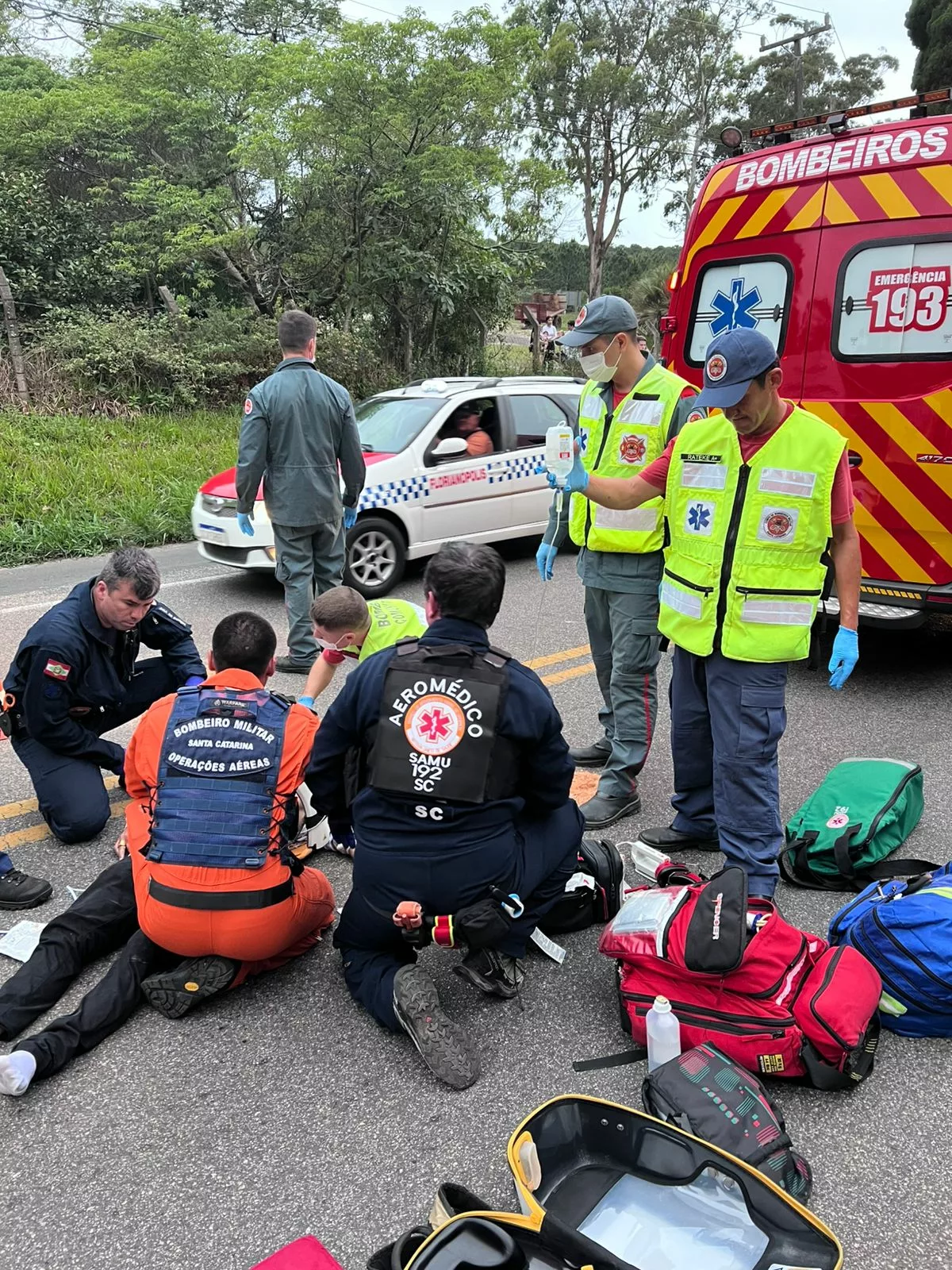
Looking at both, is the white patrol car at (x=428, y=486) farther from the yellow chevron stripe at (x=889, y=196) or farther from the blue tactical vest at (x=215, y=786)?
the blue tactical vest at (x=215, y=786)

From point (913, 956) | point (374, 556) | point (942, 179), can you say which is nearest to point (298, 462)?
point (374, 556)

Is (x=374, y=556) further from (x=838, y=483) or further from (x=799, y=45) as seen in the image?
(x=799, y=45)

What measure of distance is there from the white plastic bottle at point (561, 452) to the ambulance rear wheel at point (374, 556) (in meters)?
3.59

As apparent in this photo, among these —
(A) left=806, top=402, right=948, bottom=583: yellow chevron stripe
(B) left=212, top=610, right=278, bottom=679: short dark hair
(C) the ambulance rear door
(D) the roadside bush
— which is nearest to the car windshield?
(C) the ambulance rear door

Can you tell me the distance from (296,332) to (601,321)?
238 cm

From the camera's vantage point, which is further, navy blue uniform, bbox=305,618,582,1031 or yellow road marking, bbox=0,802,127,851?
yellow road marking, bbox=0,802,127,851

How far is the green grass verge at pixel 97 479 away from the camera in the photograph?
860 centimetres

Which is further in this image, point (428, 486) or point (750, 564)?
point (428, 486)

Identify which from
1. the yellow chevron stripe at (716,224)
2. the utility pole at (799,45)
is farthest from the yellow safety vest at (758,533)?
the utility pole at (799,45)

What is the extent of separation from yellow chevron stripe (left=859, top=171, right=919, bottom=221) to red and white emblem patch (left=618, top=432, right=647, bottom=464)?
2.11 metres

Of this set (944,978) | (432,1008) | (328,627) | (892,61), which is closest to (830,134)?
(328,627)

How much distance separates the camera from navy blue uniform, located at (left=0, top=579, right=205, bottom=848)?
364 centimetres

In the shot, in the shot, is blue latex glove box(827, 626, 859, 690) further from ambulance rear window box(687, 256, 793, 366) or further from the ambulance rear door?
ambulance rear window box(687, 256, 793, 366)

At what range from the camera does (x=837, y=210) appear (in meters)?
4.78
